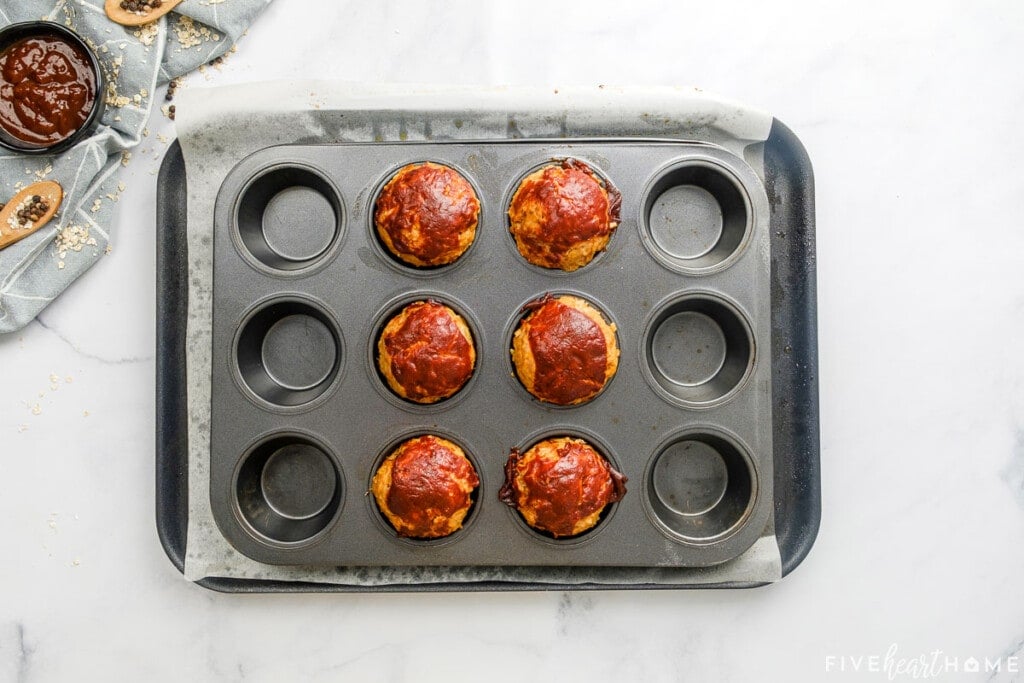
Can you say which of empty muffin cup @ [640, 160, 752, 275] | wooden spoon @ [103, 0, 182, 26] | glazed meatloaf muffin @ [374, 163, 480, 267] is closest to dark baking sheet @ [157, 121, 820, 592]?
empty muffin cup @ [640, 160, 752, 275]

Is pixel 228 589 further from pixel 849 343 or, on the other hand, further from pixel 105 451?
pixel 849 343

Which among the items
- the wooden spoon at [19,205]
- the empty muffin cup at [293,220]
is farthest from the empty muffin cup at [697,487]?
the wooden spoon at [19,205]

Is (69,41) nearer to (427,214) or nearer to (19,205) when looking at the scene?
(19,205)

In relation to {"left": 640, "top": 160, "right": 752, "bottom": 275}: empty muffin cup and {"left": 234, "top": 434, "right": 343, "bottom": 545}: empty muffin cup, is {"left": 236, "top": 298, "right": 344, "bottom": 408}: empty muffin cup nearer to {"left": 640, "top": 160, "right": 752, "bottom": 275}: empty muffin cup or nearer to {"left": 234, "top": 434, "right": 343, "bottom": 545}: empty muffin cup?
{"left": 234, "top": 434, "right": 343, "bottom": 545}: empty muffin cup

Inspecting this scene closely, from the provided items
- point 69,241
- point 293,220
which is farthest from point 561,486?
point 69,241

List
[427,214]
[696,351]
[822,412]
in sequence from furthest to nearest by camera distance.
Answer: [822,412], [696,351], [427,214]

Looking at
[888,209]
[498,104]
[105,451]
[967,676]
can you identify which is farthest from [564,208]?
[967,676]

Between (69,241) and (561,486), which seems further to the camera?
(69,241)
